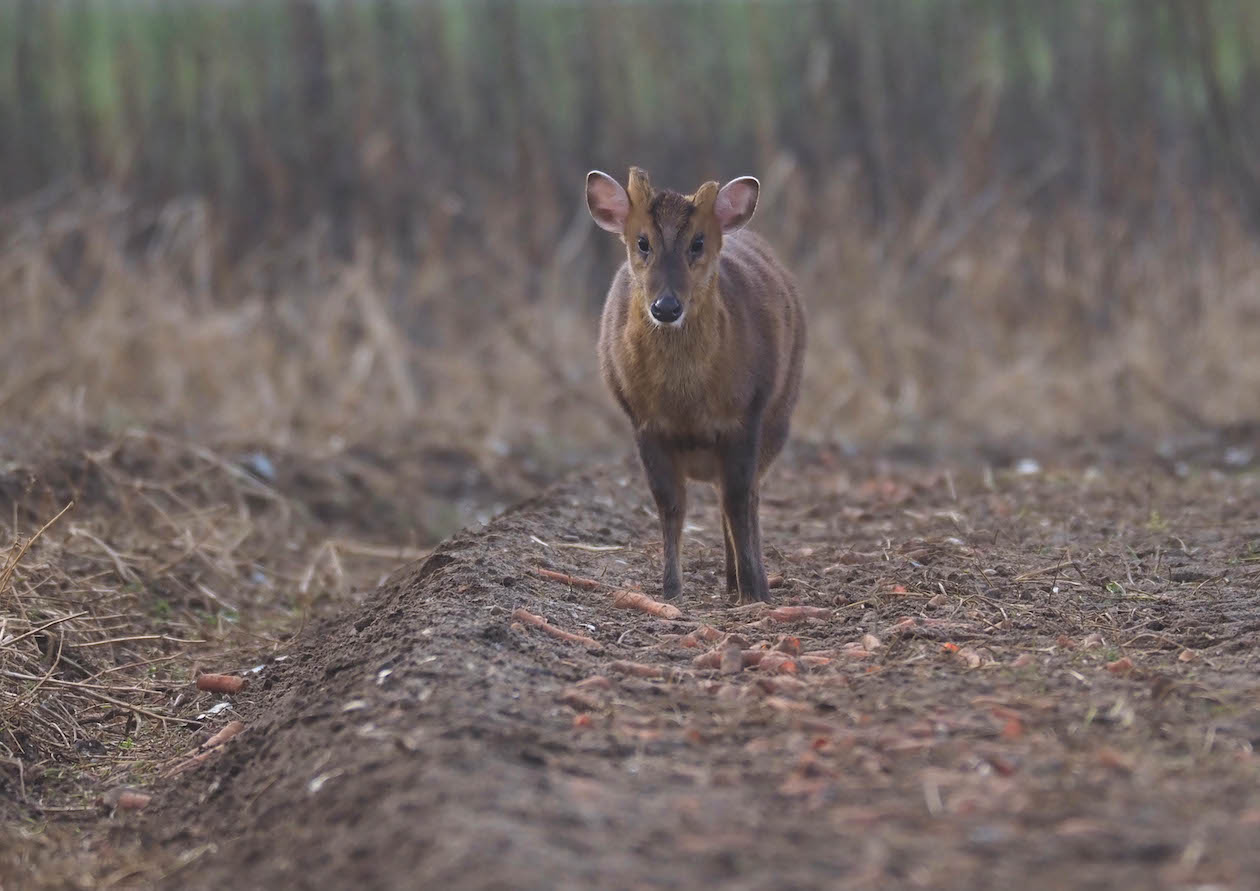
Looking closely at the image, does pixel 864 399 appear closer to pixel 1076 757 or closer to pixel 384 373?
pixel 384 373

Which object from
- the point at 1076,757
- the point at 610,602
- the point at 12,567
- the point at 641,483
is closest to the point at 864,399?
the point at 641,483

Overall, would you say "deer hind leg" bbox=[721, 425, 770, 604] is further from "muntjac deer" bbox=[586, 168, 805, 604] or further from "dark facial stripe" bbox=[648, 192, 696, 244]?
"dark facial stripe" bbox=[648, 192, 696, 244]

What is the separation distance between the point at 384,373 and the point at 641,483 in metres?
4.59

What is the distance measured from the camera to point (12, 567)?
6227mm

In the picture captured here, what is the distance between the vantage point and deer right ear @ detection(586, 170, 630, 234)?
6707mm

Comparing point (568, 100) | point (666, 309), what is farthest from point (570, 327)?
point (666, 309)

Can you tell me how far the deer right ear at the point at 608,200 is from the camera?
22.0 ft

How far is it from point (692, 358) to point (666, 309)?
1.10 feet

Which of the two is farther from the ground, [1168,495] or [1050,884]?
[1050,884]

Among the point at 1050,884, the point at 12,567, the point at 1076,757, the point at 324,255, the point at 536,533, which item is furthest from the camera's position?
the point at 324,255

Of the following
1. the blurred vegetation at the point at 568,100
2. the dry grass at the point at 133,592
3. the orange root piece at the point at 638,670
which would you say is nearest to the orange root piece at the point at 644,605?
the orange root piece at the point at 638,670

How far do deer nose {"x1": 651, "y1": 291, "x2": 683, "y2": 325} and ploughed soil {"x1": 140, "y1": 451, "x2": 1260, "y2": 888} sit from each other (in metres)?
1.09

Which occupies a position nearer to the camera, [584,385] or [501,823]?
[501,823]

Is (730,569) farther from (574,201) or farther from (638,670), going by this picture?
(574,201)
